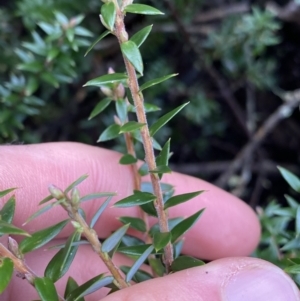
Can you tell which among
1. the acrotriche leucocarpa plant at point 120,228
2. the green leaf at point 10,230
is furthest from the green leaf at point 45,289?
the green leaf at point 10,230

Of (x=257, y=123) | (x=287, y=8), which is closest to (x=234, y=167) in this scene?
(x=257, y=123)

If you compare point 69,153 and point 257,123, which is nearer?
point 69,153

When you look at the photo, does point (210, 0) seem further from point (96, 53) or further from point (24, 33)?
point (24, 33)

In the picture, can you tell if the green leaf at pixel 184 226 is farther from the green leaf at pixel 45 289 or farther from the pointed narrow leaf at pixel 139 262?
the green leaf at pixel 45 289

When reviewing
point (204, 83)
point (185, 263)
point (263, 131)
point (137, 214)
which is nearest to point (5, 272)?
point (185, 263)

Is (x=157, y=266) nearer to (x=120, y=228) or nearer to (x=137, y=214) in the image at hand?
(x=120, y=228)

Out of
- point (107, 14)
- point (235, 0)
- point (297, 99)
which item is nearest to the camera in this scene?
point (107, 14)
